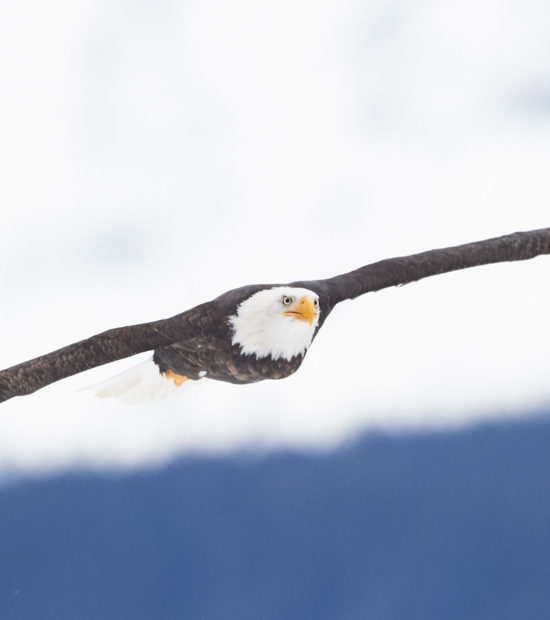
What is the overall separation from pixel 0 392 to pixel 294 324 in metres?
1.49

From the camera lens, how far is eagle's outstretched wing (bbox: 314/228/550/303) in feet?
17.0

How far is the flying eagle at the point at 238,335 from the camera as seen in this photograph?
4.71 meters

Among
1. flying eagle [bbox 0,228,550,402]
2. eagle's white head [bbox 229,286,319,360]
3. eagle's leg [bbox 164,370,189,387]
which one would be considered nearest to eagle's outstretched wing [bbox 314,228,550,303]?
flying eagle [bbox 0,228,550,402]

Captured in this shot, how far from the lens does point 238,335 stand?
489cm

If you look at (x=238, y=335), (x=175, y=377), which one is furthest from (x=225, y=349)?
(x=175, y=377)

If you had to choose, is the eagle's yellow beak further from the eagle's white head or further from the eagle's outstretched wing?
the eagle's outstretched wing

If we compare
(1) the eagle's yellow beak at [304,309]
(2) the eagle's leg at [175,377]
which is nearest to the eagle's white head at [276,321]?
(1) the eagle's yellow beak at [304,309]

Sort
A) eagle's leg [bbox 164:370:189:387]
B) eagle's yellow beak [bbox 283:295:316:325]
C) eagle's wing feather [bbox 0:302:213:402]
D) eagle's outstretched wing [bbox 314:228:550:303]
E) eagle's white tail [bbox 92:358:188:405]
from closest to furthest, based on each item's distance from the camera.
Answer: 1. eagle's wing feather [bbox 0:302:213:402]
2. eagle's yellow beak [bbox 283:295:316:325]
3. eagle's outstretched wing [bbox 314:228:550:303]
4. eagle's leg [bbox 164:370:189:387]
5. eagle's white tail [bbox 92:358:188:405]

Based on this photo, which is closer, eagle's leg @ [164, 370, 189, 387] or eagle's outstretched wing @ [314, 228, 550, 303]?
eagle's outstretched wing @ [314, 228, 550, 303]

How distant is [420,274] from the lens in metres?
5.32

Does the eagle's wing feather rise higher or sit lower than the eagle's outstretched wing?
higher

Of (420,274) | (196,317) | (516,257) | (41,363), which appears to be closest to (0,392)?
(41,363)

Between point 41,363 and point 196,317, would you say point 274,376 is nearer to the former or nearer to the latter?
point 196,317

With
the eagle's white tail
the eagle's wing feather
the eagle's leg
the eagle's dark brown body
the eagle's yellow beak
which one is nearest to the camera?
the eagle's wing feather
